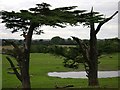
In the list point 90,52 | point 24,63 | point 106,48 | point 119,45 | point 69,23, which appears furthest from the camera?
point 119,45

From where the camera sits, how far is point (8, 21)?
22156 millimetres

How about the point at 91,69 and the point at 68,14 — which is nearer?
the point at 68,14

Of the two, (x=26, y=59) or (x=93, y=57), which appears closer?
(x=26, y=59)

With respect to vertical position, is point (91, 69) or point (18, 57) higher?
point (18, 57)

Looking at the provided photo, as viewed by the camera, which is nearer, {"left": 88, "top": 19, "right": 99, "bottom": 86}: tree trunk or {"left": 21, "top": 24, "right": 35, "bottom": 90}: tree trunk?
{"left": 21, "top": 24, "right": 35, "bottom": 90}: tree trunk

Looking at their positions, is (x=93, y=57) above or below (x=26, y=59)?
below

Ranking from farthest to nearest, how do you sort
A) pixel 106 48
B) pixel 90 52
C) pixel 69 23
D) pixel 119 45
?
pixel 119 45 → pixel 106 48 → pixel 90 52 → pixel 69 23

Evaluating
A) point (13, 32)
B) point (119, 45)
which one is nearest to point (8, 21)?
point (13, 32)

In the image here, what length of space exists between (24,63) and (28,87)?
173 centimetres

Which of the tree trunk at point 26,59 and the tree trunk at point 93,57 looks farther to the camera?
the tree trunk at point 93,57

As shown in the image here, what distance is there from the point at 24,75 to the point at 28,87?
890mm

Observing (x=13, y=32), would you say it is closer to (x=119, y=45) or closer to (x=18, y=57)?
(x=18, y=57)

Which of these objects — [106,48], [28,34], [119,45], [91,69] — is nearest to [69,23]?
[28,34]

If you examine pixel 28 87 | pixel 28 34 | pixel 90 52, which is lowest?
pixel 28 87
